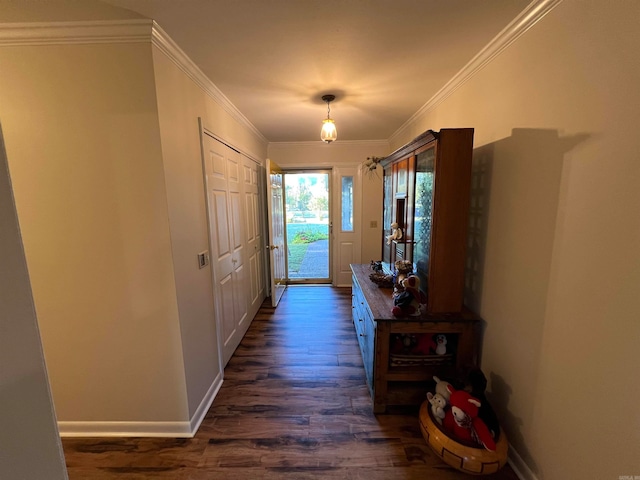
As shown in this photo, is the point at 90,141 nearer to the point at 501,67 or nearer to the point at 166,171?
the point at 166,171

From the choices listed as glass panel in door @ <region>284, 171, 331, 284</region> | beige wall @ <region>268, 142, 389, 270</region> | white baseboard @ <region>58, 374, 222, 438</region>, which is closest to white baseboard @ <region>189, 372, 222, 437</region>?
white baseboard @ <region>58, 374, 222, 438</region>

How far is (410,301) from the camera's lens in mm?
1674

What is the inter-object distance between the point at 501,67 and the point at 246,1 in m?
1.41

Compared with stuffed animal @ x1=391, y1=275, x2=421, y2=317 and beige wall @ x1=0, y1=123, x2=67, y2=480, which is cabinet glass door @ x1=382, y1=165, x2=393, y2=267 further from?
beige wall @ x1=0, y1=123, x2=67, y2=480

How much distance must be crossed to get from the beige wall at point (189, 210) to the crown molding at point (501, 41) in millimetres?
1851

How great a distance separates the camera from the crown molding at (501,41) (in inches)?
45.9

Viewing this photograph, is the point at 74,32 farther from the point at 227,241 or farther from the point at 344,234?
the point at 344,234

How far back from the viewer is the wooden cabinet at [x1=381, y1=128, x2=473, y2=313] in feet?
4.93

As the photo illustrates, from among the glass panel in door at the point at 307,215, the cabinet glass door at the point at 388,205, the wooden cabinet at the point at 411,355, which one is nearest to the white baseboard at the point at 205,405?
the wooden cabinet at the point at 411,355

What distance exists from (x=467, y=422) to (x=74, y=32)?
112 inches

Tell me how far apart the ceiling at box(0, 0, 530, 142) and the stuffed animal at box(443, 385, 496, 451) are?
6.49ft

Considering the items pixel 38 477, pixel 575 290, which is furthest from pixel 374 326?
pixel 38 477

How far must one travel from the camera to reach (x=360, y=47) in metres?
1.53

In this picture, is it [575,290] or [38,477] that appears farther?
[575,290]
